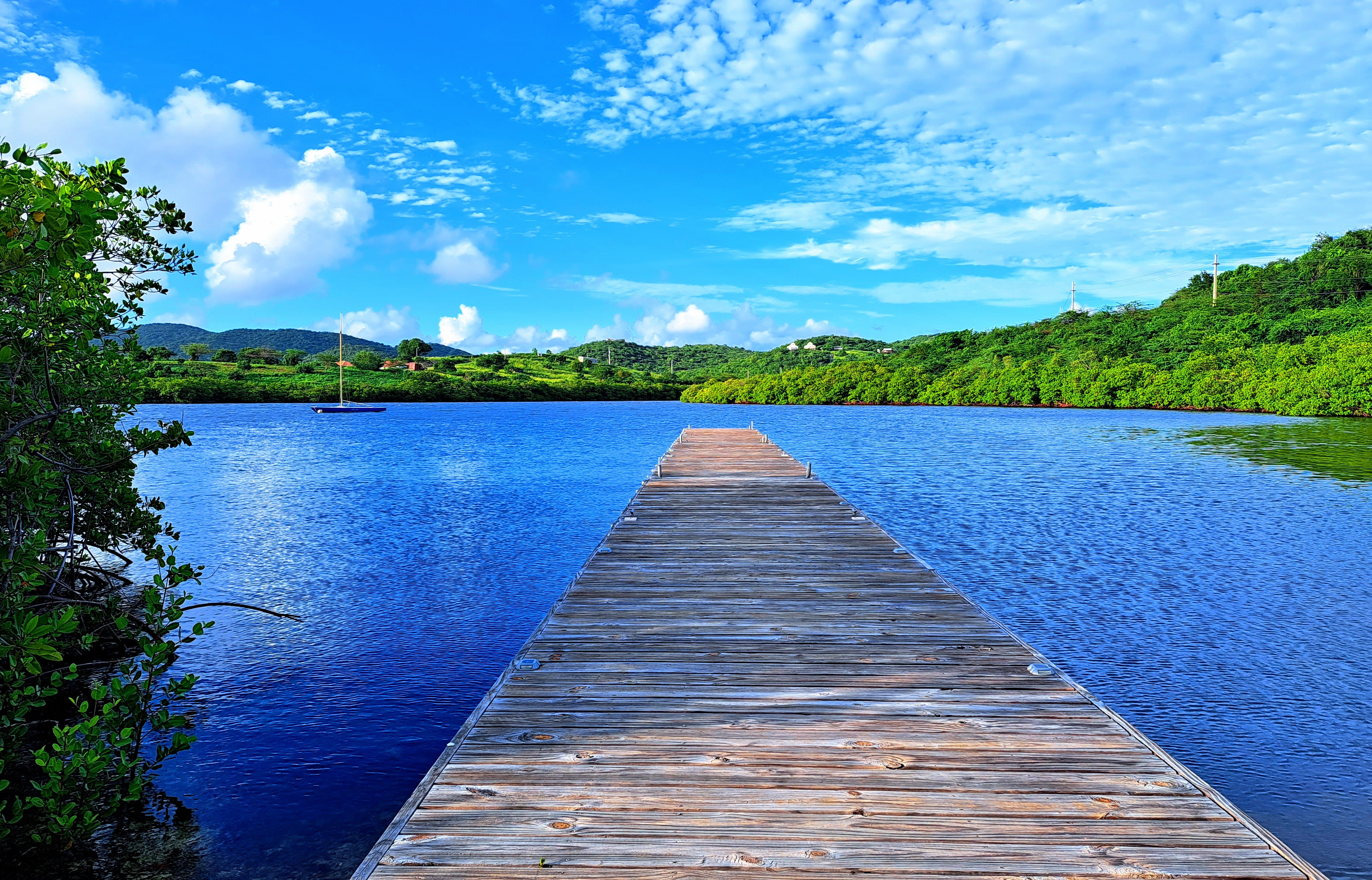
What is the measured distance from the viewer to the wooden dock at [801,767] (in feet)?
10.3

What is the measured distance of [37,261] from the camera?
4707mm

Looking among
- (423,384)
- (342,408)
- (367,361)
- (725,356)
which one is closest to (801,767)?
(342,408)

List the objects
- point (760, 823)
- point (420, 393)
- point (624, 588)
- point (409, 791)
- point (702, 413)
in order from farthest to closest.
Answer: point (420, 393) < point (702, 413) < point (624, 588) < point (409, 791) < point (760, 823)

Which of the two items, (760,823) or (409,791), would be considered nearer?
(760,823)

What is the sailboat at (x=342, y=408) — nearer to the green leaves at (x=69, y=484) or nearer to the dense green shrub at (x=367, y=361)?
the dense green shrub at (x=367, y=361)

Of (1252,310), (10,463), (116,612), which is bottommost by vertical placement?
(116,612)

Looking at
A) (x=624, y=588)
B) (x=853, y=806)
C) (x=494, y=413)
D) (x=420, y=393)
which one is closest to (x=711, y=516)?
(x=624, y=588)

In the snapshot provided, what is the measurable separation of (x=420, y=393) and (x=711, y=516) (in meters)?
91.5

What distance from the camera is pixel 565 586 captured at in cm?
1242

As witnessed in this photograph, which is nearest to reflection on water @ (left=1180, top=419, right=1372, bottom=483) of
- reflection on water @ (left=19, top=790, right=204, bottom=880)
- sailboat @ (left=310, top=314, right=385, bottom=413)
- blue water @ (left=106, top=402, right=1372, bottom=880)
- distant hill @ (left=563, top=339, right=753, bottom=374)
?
blue water @ (left=106, top=402, right=1372, bottom=880)

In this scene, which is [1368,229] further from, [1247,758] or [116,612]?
[116,612]

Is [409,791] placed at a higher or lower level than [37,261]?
lower

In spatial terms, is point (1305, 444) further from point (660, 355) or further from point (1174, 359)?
point (660, 355)

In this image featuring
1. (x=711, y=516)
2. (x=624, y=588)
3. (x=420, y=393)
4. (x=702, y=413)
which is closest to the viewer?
(x=624, y=588)
